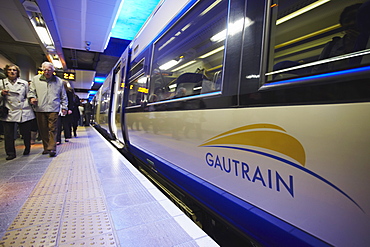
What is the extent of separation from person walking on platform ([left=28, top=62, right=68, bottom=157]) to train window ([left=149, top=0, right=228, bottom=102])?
2.10 metres

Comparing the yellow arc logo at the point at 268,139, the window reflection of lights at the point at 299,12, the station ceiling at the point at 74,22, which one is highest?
the station ceiling at the point at 74,22

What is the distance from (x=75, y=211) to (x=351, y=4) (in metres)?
2.32

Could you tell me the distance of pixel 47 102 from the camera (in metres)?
3.72

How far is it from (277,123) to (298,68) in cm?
32

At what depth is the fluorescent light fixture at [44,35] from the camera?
7.17m

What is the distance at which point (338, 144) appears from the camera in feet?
2.74

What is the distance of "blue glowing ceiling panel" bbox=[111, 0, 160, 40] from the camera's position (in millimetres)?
6230

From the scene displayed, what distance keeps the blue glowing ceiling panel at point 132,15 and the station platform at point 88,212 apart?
18.5 ft

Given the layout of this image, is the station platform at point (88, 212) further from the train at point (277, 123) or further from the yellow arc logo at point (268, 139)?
the yellow arc logo at point (268, 139)

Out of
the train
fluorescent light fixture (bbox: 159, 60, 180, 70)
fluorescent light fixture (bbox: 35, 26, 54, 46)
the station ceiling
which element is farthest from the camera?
fluorescent light fixture (bbox: 35, 26, 54, 46)

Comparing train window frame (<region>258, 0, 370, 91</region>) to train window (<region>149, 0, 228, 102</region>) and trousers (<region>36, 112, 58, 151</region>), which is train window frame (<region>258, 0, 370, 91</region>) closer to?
train window (<region>149, 0, 228, 102</region>)

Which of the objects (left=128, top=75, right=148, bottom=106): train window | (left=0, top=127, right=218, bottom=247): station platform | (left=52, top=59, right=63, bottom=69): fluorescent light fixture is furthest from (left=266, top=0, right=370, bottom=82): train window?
(left=52, top=59, right=63, bottom=69): fluorescent light fixture

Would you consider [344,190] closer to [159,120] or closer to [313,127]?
[313,127]

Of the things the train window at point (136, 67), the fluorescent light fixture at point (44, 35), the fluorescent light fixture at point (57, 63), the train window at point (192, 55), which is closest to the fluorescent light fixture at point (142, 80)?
the train window at point (136, 67)
